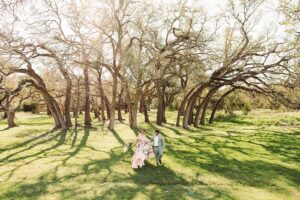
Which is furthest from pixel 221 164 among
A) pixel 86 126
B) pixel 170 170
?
pixel 86 126

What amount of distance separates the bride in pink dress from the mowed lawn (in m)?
0.47

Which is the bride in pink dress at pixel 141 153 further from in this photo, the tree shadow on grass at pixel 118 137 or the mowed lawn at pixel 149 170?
the tree shadow on grass at pixel 118 137

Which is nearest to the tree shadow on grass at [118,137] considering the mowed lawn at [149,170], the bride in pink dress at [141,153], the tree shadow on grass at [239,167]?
the mowed lawn at [149,170]

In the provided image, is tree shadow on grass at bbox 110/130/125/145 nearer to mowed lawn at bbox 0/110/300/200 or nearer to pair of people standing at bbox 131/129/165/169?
mowed lawn at bbox 0/110/300/200

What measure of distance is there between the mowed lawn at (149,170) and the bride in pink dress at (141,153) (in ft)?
1.53

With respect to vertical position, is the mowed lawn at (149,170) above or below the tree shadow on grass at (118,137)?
below

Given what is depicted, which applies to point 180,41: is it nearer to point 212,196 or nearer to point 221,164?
point 221,164

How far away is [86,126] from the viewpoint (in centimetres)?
3972

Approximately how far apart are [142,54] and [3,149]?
56.7 ft

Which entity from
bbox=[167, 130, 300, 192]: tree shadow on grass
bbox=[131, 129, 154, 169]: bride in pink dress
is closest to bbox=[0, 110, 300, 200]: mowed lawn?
bbox=[167, 130, 300, 192]: tree shadow on grass

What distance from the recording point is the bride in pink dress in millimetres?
19203

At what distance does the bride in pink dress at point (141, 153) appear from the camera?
19.2m

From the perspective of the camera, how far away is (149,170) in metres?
18.8

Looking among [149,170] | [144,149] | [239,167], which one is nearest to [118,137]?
[144,149]
